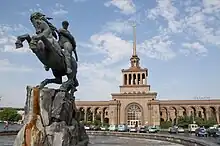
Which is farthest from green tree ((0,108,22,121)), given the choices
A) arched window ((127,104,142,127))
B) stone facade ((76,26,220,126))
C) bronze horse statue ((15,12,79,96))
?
bronze horse statue ((15,12,79,96))

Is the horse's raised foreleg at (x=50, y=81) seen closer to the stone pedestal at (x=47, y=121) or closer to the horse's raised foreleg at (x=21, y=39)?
the stone pedestal at (x=47, y=121)

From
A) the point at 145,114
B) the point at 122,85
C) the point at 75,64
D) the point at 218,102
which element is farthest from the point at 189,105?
the point at 75,64

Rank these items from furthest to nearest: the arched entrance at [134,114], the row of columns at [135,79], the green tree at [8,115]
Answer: the green tree at [8,115] < the row of columns at [135,79] < the arched entrance at [134,114]

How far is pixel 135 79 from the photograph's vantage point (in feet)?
294

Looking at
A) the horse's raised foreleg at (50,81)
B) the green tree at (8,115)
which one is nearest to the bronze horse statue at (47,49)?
the horse's raised foreleg at (50,81)

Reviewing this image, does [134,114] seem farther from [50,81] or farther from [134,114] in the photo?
[50,81]

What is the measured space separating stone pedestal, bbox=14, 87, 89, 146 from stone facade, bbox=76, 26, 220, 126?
68744mm

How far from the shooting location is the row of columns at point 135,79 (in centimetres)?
8900

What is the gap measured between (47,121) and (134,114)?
7561 cm

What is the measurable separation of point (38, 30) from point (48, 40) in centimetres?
59

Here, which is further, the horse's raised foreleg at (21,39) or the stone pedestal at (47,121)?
the horse's raised foreleg at (21,39)

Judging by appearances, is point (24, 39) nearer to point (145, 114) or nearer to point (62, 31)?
point (62, 31)

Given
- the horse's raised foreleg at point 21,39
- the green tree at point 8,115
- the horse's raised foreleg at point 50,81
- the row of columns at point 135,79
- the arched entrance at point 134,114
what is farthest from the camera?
the green tree at point 8,115

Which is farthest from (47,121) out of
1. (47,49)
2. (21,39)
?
(21,39)
